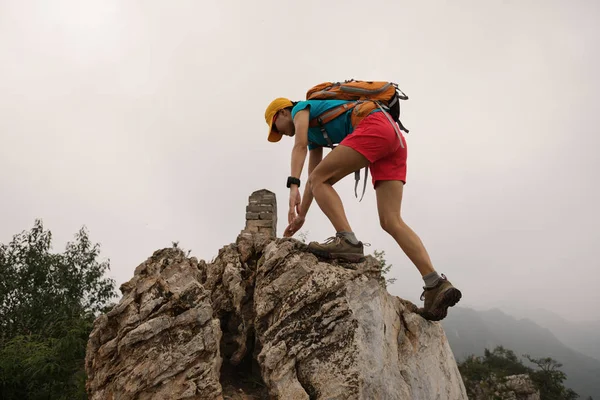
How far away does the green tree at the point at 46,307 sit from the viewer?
10.2m

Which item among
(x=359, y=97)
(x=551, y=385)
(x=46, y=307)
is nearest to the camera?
(x=359, y=97)

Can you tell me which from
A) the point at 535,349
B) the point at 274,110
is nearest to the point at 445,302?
the point at 274,110

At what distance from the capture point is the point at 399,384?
305 cm

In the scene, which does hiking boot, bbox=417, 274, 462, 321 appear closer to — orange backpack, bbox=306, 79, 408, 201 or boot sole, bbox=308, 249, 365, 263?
boot sole, bbox=308, 249, 365, 263

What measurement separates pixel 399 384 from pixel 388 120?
8.06 feet

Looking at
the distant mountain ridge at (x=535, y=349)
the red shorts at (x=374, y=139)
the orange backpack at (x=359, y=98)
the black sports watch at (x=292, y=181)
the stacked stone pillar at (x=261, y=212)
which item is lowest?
the distant mountain ridge at (x=535, y=349)

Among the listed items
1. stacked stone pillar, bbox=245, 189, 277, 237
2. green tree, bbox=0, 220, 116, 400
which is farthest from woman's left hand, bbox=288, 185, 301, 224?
green tree, bbox=0, 220, 116, 400

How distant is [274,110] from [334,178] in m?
1.06

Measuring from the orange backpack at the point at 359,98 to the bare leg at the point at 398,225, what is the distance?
0.93 ft

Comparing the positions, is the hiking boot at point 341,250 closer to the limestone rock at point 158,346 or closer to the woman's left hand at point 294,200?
the woman's left hand at point 294,200

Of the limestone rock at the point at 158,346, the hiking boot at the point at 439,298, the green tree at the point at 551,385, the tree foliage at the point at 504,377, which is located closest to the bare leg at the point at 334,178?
the hiking boot at the point at 439,298

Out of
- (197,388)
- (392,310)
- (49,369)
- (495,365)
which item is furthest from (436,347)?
(495,365)

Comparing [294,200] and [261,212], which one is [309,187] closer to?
[294,200]

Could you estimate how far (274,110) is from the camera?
12.9 ft
